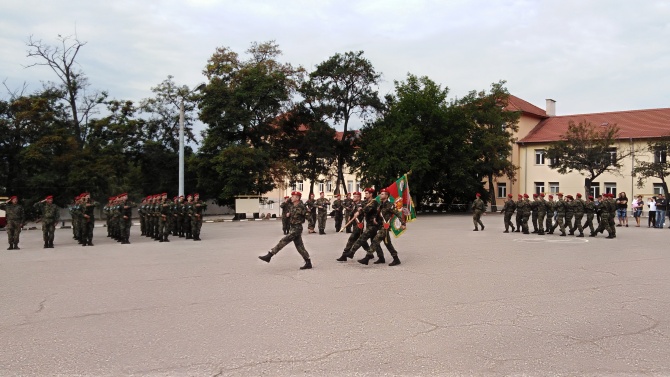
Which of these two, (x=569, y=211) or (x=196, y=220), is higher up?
(x=569, y=211)

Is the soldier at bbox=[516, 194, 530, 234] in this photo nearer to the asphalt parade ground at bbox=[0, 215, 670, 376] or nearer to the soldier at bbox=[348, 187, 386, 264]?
the asphalt parade ground at bbox=[0, 215, 670, 376]

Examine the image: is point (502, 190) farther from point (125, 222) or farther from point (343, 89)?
point (125, 222)

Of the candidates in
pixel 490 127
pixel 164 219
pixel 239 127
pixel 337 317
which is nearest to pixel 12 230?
pixel 164 219

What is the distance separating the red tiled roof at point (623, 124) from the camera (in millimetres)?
49938

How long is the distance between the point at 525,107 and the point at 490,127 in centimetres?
1493

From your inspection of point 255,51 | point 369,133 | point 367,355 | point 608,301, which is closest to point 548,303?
point 608,301

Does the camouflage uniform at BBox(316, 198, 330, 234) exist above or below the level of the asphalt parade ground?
above

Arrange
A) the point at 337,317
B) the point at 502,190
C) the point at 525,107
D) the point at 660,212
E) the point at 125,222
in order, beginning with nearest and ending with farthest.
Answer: the point at 337,317
the point at 125,222
the point at 660,212
the point at 502,190
the point at 525,107

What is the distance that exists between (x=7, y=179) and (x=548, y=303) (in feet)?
132

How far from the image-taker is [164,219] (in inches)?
797

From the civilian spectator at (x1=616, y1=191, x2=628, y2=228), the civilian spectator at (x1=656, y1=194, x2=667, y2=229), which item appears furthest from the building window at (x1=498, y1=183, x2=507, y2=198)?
the civilian spectator at (x1=656, y1=194, x2=667, y2=229)

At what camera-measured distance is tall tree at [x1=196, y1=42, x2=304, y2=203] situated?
130 feet

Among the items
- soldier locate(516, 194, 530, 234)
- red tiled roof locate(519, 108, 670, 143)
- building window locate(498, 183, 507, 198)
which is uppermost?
red tiled roof locate(519, 108, 670, 143)

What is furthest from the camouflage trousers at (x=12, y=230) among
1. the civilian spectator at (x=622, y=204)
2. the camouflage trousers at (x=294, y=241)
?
the civilian spectator at (x=622, y=204)
